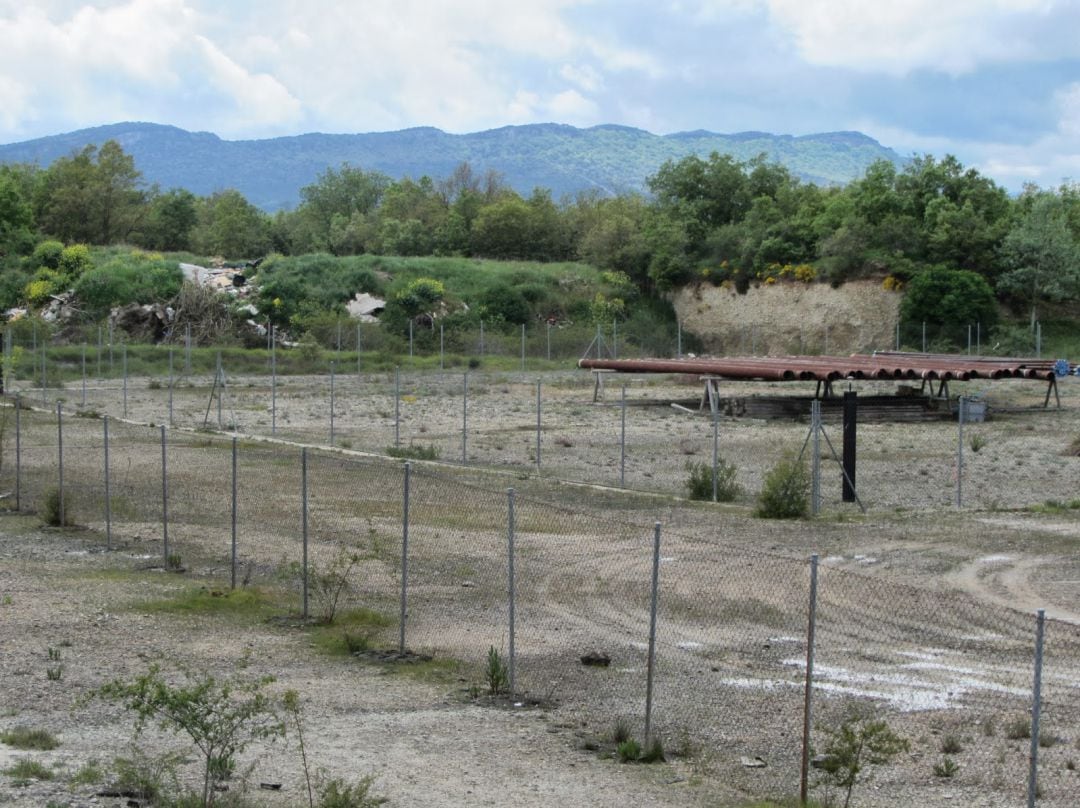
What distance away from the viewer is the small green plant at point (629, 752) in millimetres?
11695

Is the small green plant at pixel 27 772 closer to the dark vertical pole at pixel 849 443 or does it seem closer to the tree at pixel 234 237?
the dark vertical pole at pixel 849 443

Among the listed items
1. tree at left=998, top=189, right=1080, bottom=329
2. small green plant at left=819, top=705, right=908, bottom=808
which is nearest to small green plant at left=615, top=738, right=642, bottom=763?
small green plant at left=819, top=705, right=908, bottom=808

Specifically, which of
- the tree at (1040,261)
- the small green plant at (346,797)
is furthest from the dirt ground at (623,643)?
the tree at (1040,261)

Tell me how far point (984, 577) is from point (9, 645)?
12.6m

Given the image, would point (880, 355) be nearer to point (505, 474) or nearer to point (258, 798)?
point (505, 474)

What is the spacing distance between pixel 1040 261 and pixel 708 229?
24.7m

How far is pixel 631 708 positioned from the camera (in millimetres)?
13211

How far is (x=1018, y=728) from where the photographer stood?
12.4 metres

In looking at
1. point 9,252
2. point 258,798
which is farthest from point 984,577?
point 9,252

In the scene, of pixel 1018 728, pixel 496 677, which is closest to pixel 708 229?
pixel 496 677

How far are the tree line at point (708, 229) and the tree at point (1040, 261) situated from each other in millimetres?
88

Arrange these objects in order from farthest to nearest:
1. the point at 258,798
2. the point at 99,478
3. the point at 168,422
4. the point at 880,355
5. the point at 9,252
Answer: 1. the point at 9,252
2. the point at 880,355
3. the point at 168,422
4. the point at 99,478
5. the point at 258,798

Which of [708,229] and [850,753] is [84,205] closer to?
[708,229]

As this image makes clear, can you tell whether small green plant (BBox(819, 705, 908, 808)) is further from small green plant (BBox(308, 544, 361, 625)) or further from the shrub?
the shrub
